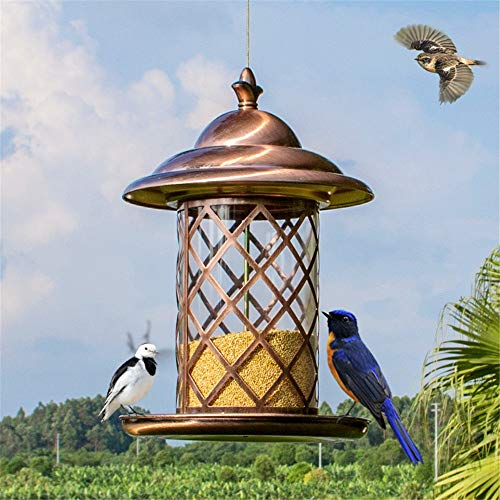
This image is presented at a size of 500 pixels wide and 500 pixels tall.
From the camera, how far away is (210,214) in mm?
3488

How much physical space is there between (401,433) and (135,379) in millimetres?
886

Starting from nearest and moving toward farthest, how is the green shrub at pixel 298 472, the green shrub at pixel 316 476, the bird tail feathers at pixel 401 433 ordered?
the bird tail feathers at pixel 401 433
the green shrub at pixel 316 476
the green shrub at pixel 298 472

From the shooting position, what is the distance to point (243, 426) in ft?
10.5

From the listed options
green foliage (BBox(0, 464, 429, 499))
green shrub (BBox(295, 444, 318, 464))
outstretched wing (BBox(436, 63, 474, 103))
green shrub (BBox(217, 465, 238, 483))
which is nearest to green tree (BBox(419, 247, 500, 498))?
outstretched wing (BBox(436, 63, 474, 103))

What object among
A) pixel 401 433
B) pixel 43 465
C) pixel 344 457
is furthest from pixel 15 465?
pixel 401 433

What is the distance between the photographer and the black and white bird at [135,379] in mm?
3662

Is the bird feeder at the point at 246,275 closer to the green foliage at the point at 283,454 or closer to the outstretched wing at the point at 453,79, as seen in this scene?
the outstretched wing at the point at 453,79

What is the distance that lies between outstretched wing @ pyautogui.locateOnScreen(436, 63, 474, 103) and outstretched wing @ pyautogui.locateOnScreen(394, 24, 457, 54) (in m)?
0.08

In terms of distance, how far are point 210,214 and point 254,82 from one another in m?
0.46

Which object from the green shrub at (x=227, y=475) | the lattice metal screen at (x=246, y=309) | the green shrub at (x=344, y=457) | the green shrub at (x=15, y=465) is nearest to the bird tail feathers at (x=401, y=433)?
the lattice metal screen at (x=246, y=309)

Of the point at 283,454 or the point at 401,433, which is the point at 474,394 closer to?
the point at 401,433

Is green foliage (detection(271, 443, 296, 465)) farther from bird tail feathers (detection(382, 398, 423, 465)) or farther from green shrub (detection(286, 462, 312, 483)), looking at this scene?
bird tail feathers (detection(382, 398, 423, 465))

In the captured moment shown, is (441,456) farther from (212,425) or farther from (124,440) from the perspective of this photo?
(124,440)

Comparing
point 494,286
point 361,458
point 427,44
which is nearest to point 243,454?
point 361,458
